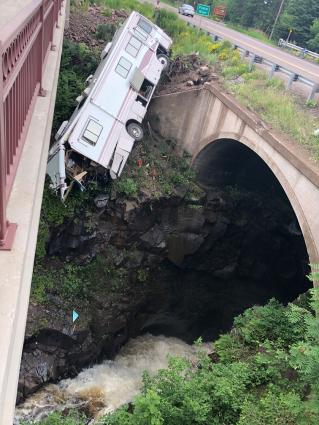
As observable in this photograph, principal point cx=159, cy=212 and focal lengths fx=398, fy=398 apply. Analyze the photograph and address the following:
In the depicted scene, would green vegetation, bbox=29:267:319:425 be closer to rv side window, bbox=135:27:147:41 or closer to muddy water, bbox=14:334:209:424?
muddy water, bbox=14:334:209:424

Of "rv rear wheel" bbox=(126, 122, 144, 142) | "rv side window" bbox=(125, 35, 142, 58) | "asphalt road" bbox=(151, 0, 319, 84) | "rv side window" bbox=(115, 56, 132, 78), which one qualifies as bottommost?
"rv rear wheel" bbox=(126, 122, 144, 142)

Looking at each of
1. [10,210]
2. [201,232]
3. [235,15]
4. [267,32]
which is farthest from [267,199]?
[235,15]

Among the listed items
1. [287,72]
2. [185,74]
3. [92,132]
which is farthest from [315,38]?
[92,132]

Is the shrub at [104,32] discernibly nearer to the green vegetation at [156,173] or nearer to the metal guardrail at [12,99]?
the green vegetation at [156,173]

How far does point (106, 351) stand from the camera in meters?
12.2

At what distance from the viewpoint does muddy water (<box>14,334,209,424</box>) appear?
10.3m

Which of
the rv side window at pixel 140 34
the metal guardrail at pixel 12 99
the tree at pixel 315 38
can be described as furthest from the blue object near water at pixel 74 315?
the tree at pixel 315 38

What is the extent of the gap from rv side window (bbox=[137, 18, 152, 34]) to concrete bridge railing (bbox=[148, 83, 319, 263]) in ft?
7.40

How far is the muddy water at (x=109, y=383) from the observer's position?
33.9ft

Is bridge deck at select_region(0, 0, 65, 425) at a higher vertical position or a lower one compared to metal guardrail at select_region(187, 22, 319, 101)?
lower

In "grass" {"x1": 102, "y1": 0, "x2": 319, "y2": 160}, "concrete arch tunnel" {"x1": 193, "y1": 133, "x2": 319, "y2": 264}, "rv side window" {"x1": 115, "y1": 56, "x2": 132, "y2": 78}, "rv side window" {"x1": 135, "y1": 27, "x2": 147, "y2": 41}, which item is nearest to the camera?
"grass" {"x1": 102, "y1": 0, "x2": 319, "y2": 160}

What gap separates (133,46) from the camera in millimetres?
12617

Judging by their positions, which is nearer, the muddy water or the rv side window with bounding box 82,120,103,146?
the muddy water

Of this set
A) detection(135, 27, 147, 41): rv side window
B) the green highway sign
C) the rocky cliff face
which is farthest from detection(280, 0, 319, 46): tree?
detection(135, 27, 147, 41): rv side window
